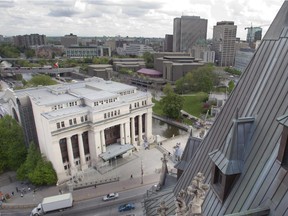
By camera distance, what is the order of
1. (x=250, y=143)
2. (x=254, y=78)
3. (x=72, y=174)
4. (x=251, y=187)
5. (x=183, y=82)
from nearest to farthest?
(x=251, y=187) < (x=250, y=143) < (x=254, y=78) < (x=72, y=174) < (x=183, y=82)

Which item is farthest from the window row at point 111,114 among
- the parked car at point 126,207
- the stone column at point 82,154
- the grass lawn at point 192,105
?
the grass lawn at point 192,105

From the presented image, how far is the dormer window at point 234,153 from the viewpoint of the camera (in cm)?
1191

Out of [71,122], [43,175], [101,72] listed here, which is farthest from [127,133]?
[101,72]

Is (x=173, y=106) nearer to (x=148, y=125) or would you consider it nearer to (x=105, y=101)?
(x=148, y=125)

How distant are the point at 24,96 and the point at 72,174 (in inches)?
881

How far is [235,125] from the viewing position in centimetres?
1180

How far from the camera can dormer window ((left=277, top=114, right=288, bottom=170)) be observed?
9264mm

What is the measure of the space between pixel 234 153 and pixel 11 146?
59783 millimetres

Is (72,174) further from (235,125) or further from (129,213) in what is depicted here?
(235,125)

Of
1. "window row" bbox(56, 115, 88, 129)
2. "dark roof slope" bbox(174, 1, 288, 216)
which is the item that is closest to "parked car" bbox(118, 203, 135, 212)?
"window row" bbox(56, 115, 88, 129)

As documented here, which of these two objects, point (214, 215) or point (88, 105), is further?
point (88, 105)

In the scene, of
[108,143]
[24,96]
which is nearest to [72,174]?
[108,143]

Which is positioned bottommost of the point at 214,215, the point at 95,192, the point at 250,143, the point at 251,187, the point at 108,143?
the point at 95,192

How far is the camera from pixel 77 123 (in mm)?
55438
